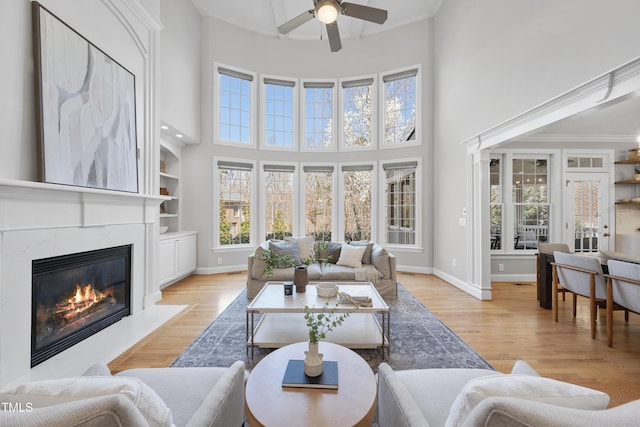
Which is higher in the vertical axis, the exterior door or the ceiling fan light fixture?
the ceiling fan light fixture

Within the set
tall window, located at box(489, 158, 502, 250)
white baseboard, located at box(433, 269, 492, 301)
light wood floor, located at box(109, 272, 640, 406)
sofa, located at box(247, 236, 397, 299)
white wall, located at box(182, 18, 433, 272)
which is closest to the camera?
light wood floor, located at box(109, 272, 640, 406)

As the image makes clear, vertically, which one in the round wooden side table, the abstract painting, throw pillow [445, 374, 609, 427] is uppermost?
the abstract painting

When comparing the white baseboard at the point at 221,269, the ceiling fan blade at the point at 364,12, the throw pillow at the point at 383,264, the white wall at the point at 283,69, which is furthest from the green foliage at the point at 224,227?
the ceiling fan blade at the point at 364,12

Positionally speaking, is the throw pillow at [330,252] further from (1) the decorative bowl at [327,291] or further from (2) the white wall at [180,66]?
(2) the white wall at [180,66]

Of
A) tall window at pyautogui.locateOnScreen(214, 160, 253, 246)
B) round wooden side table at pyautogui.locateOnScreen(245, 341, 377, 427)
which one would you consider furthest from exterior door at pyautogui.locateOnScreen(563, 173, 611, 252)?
tall window at pyautogui.locateOnScreen(214, 160, 253, 246)

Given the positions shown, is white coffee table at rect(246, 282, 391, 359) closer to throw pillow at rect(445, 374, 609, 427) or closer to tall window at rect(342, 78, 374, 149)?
throw pillow at rect(445, 374, 609, 427)

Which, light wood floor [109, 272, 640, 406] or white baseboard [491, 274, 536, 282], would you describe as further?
white baseboard [491, 274, 536, 282]

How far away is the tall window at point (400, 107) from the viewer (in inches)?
235

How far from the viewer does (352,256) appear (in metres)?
4.31

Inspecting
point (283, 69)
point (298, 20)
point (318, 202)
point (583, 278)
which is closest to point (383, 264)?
point (583, 278)

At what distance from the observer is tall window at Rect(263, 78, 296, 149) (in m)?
6.21

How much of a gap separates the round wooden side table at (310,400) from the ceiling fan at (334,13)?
121 inches

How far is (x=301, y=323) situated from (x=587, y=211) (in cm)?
559

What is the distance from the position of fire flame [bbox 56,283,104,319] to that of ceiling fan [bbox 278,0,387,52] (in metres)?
3.45
